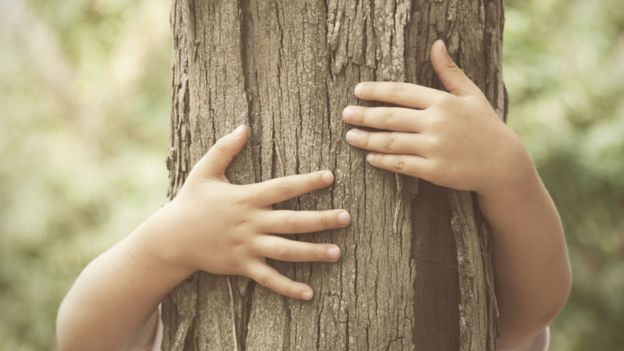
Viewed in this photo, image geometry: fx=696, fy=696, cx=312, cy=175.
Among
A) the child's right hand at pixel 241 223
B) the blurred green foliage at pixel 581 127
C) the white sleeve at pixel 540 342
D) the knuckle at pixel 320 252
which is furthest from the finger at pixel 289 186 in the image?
the blurred green foliage at pixel 581 127

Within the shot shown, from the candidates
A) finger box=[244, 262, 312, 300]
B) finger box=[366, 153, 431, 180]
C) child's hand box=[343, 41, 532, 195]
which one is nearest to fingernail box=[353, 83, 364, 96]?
child's hand box=[343, 41, 532, 195]

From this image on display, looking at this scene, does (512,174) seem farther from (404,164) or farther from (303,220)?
(303,220)

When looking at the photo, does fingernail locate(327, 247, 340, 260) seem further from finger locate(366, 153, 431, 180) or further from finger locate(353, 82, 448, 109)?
finger locate(353, 82, 448, 109)

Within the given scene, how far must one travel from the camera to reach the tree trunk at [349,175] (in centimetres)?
125

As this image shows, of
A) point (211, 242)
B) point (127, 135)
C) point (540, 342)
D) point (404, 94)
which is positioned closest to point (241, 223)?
point (211, 242)

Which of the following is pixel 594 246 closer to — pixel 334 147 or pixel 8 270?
pixel 334 147

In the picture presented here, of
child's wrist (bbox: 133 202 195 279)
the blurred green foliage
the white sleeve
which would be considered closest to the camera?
child's wrist (bbox: 133 202 195 279)

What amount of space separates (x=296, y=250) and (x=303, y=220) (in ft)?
0.18

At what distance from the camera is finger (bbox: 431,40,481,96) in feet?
4.13

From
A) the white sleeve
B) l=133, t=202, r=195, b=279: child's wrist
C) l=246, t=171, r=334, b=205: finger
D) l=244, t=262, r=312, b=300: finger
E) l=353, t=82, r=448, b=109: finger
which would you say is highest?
l=353, t=82, r=448, b=109: finger

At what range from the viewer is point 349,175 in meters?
1.26

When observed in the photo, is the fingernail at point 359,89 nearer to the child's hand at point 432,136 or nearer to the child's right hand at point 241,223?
the child's hand at point 432,136

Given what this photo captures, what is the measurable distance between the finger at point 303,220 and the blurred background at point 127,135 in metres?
2.71

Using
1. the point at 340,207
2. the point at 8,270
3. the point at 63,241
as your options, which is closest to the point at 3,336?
the point at 8,270
